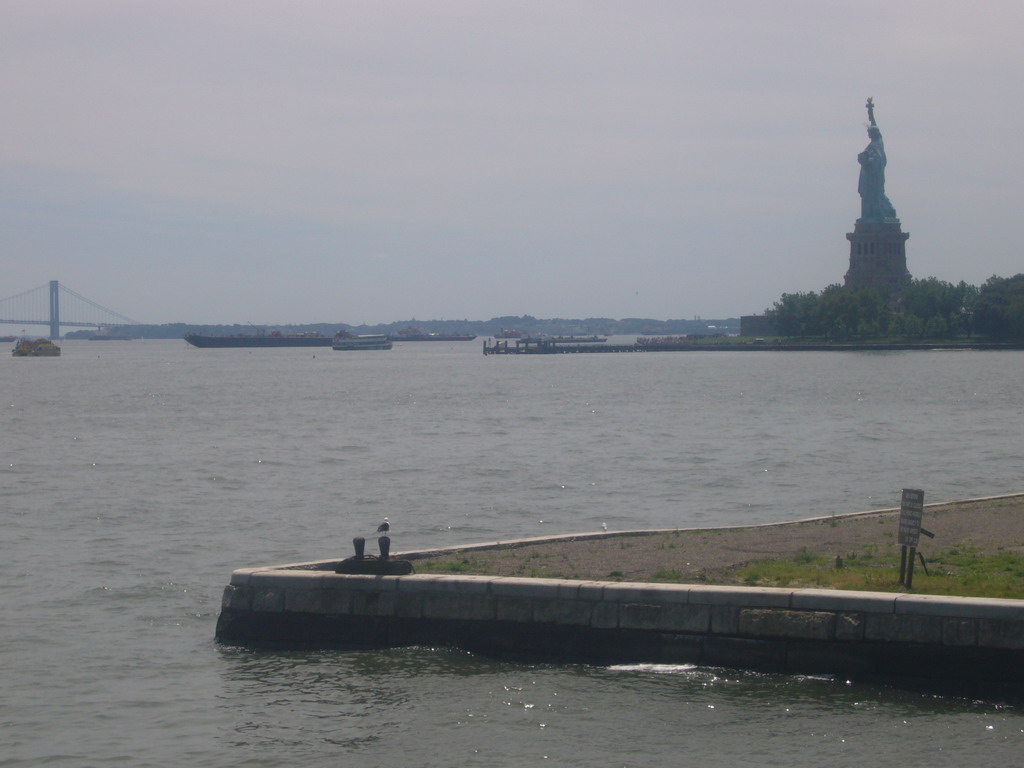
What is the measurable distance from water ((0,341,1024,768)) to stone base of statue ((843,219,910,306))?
121 meters

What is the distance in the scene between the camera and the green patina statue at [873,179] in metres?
185

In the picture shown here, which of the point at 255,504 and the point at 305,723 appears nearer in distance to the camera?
the point at 305,723

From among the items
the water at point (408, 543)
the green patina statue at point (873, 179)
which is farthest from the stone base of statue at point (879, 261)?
the water at point (408, 543)

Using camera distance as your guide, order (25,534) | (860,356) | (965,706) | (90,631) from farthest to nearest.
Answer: (860,356) → (25,534) → (90,631) → (965,706)

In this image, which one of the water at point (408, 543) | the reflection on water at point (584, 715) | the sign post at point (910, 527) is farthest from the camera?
the sign post at point (910, 527)

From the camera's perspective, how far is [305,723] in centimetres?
1390

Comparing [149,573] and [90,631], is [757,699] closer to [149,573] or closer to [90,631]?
[90,631]

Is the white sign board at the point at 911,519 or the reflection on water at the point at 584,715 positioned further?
the white sign board at the point at 911,519

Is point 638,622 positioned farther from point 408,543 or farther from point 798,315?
point 798,315

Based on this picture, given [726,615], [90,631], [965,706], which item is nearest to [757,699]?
[726,615]

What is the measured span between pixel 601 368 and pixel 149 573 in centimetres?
12461

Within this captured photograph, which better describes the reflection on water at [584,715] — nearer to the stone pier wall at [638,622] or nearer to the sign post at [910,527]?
the stone pier wall at [638,622]

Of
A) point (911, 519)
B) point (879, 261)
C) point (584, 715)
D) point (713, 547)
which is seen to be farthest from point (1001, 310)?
point (584, 715)

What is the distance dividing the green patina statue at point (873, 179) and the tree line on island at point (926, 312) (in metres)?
10.7
